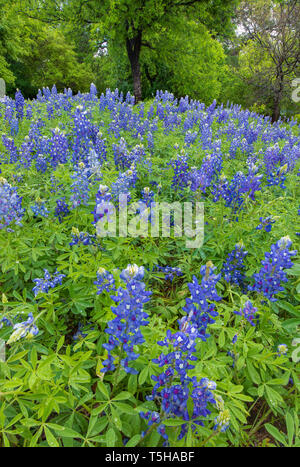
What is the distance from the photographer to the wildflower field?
159 cm

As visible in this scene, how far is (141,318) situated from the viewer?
1562mm

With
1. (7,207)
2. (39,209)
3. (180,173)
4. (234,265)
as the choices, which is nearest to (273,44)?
(180,173)

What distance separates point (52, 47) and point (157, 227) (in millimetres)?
26263

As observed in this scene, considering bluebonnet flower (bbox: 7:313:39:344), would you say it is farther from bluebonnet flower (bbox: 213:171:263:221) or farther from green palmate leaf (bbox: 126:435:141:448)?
bluebonnet flower (bbox: 213:171:263:221)

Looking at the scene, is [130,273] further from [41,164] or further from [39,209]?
[41,164]

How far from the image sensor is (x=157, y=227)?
282 cm

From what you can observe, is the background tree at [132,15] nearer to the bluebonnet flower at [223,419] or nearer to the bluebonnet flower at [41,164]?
the bluebonnet flower at [41,164]

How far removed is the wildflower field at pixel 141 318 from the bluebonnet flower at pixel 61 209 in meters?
0.01

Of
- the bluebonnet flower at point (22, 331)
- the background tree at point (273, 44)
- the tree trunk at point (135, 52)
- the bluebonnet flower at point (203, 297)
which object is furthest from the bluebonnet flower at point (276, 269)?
the background tree at point (273, 44)

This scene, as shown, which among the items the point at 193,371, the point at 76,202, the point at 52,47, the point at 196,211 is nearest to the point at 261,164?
the point at 196,211

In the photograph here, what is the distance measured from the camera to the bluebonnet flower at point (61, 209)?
292cm

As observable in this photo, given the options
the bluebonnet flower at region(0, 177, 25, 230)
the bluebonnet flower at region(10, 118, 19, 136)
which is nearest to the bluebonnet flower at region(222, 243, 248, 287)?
the bluebonnet flower at region(0, 177, 25, 230)

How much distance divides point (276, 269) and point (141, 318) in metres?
1.03

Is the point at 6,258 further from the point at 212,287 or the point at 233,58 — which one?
the point at 233,58
